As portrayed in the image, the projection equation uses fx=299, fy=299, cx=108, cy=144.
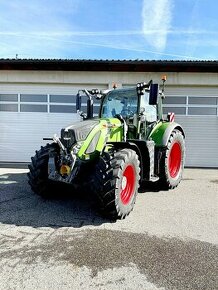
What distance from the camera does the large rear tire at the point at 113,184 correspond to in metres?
4.35

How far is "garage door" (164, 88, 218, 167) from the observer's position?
10.4 metres

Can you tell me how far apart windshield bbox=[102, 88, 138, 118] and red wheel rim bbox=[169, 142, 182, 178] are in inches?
61.2

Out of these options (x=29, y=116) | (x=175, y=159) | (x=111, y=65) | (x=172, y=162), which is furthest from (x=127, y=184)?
(x=29, y=116)

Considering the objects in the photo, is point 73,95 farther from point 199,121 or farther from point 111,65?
point 199,121

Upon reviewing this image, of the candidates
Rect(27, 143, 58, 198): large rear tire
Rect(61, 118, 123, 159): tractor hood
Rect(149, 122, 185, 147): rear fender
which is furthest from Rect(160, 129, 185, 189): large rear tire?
Rect(27, 143, 58, 198): large rear tire

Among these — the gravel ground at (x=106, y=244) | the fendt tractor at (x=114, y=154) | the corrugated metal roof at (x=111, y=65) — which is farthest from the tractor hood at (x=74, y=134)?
the corrugated metal roof at (x=111, y=65)

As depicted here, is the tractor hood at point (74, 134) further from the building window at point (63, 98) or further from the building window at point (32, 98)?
the building window at point (32, 98)

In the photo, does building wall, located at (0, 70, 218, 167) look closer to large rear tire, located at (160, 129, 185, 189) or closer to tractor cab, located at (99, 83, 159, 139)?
large rear tire, located at (160, 129, 185, 189)

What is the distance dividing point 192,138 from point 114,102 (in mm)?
4898

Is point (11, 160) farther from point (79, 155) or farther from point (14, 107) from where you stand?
point (79, 155)

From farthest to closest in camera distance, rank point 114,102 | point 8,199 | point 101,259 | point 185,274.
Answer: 1. point 114,102
2. point 8,199
3. point 101,259
4. point 185,274

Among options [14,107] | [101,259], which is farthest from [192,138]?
[101,259]

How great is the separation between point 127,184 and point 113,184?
70cm

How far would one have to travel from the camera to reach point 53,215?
4863mm
